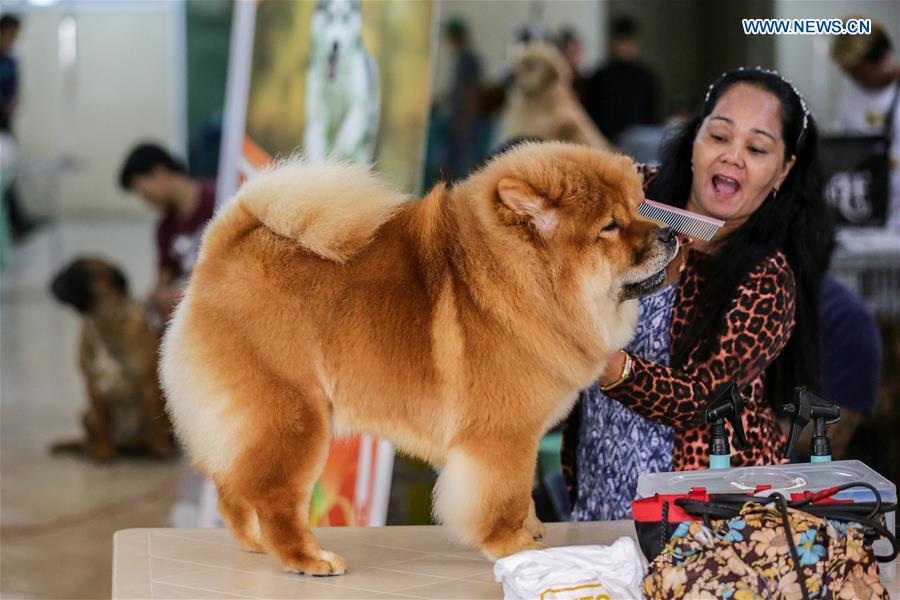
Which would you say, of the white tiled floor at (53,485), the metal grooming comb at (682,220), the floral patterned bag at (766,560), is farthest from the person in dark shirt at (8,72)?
the floral patterned bag at (766,560)

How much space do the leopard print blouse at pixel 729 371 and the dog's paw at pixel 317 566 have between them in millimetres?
669

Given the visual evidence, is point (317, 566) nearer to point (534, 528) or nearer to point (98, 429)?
point (534, 528)

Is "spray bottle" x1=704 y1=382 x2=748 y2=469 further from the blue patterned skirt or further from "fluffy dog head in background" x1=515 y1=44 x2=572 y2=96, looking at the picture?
"fluffy dog head in background" x1=515 y1=44 x2=572 y2=96

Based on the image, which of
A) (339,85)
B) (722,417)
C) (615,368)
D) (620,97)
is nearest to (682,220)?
(615,368)

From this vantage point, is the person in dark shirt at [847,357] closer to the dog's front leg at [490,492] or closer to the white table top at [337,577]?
the white table top at [337,577]

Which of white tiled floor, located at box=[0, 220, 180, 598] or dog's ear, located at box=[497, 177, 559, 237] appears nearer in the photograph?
dog's ear, located at box=[497, 177, 559, 237]

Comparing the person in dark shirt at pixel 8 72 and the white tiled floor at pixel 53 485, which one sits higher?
the person in dark shirt at pixel 8 72

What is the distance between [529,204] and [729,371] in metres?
0.67

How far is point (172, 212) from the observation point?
5957mm

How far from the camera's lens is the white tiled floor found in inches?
160

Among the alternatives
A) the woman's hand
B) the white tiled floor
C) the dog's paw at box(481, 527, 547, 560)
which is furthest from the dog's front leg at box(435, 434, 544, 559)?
the white tiled floor

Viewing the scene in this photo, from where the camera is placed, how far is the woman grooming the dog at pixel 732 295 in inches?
93.6

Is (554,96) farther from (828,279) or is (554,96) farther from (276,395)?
(276,395)

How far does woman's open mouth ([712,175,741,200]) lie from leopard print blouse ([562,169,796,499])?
15 centimetres
